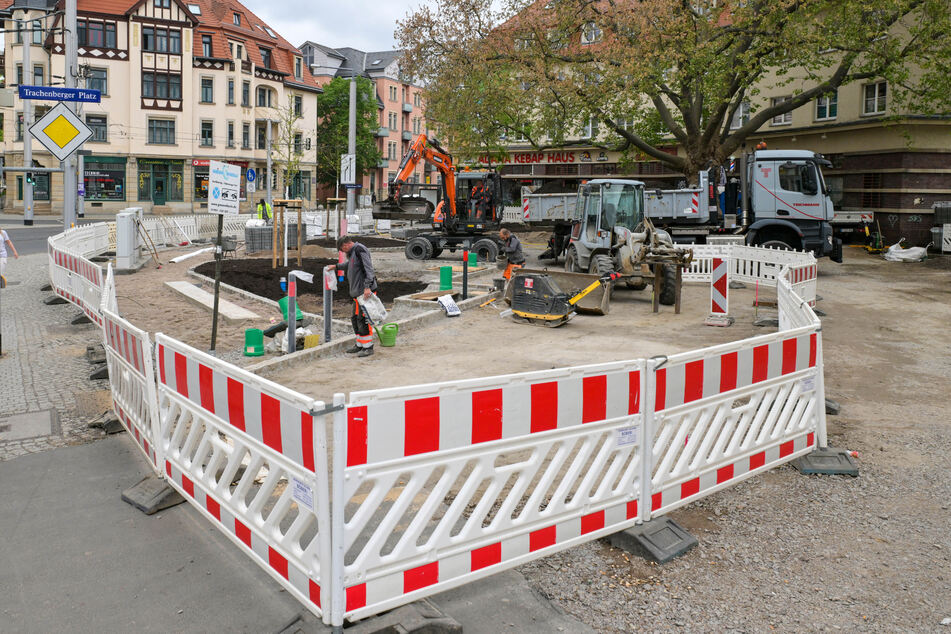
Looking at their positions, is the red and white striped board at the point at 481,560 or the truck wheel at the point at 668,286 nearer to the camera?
the red and white striped board at the point at 481,560

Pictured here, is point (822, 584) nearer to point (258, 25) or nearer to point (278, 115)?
point (278, 115)

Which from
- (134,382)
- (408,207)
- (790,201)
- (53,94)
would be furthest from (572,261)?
(134,382)

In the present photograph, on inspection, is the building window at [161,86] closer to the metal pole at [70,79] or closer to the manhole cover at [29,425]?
the metal pole at [70,79]

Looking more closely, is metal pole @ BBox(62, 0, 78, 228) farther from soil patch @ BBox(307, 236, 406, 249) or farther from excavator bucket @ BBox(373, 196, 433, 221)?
→ soil patch @ BBox(307, 236, 406, 249)

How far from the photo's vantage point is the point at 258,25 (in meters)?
67.1

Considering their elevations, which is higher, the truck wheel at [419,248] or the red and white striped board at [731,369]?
the truck wheel at [419,248]

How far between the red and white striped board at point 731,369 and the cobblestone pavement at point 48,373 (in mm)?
5358

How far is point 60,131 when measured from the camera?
45.9 ft

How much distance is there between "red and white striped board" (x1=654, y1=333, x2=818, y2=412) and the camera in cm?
532

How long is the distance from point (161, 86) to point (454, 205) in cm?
4013

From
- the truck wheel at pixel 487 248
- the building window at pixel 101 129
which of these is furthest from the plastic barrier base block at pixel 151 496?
the building window at pixel 101 129

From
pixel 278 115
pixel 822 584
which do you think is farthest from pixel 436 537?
pixel 278 115

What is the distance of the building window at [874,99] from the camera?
32.5 meters

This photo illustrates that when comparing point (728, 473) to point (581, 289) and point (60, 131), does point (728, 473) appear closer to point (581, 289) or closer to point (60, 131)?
point (581, 289)
